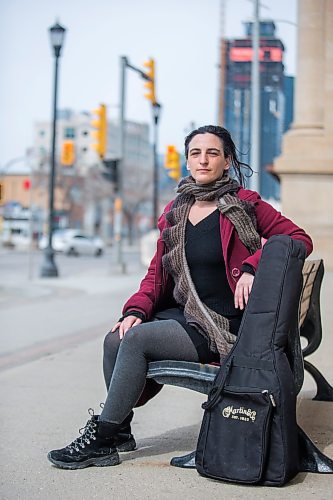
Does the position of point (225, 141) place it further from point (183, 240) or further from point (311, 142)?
point (311, 142)

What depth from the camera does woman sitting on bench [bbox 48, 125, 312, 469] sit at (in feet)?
13.2

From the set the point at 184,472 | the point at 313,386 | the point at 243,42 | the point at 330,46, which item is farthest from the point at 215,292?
the point at 243,42

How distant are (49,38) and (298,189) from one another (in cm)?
1192

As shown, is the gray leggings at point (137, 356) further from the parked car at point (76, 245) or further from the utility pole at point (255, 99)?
the parked car at point (76, 245)

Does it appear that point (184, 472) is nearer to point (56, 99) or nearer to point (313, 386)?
point (313, 386)

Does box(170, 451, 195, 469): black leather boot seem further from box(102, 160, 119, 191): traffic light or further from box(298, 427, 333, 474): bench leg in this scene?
box(102, 160, 119, 191): traffic light

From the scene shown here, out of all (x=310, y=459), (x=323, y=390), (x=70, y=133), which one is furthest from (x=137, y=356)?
(x=70, y=133)

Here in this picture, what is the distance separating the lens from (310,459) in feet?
13.3

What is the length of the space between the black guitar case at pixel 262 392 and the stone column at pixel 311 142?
973 cm

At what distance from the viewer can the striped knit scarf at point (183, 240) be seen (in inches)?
159

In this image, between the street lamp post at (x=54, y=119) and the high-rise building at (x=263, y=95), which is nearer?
the high-rise building at (x=263, y=95)

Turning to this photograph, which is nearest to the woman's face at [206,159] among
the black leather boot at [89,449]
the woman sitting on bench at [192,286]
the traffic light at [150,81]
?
the woman sitting on bench at [192,286]

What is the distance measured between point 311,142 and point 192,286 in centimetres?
1036

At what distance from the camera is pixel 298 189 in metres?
14.0
